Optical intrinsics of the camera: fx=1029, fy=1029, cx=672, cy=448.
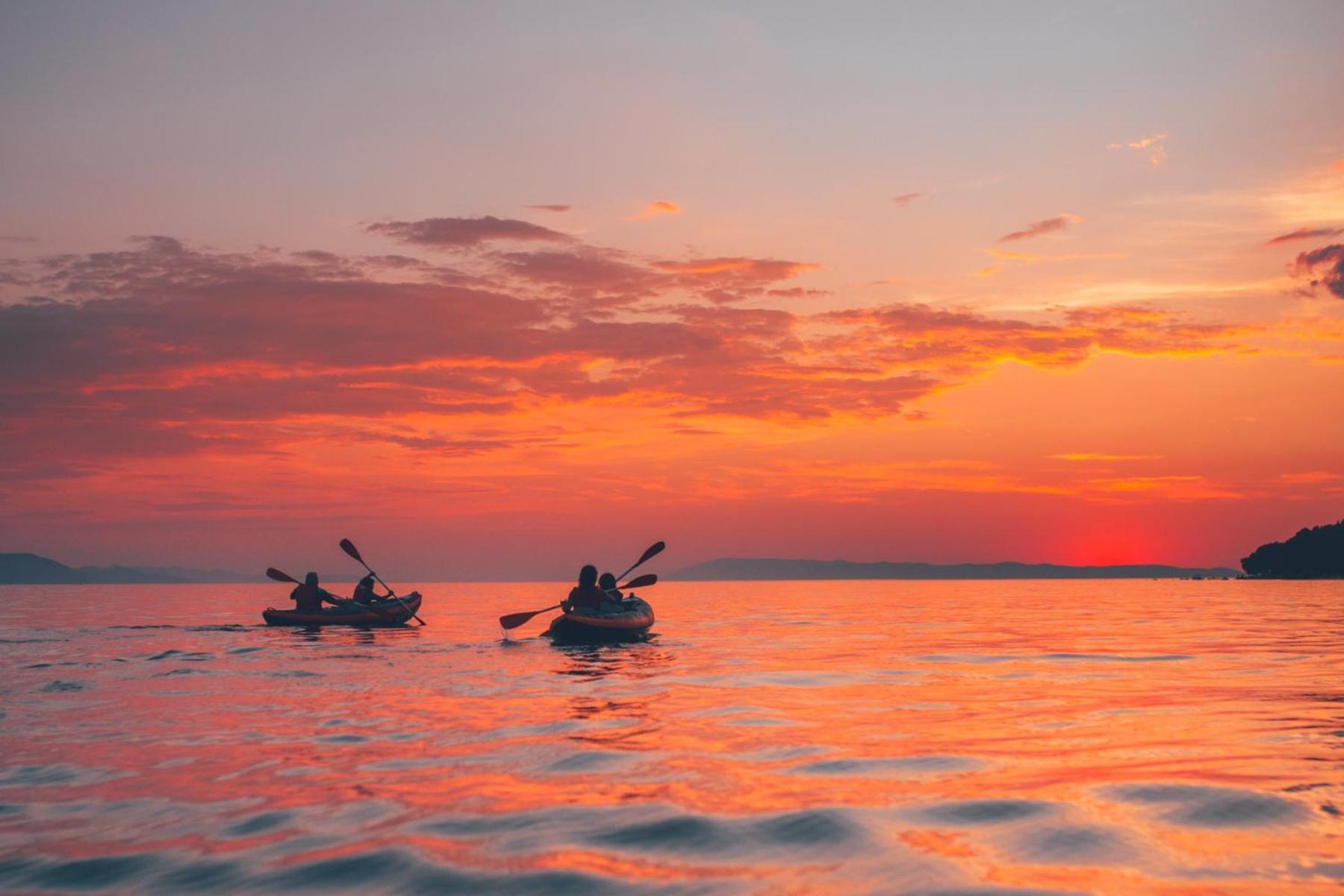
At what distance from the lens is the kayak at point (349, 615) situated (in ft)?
135

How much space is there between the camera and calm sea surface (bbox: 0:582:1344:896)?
8469 mm

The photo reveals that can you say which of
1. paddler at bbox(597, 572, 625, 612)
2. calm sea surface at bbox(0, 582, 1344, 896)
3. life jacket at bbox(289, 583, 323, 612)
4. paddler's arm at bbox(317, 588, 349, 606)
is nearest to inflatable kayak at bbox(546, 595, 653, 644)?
paddler at bbox(597, 572, 625, 612)

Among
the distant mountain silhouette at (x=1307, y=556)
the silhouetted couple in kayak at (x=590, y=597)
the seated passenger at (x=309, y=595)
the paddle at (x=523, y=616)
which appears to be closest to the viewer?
the silhouetted couple in kayak at (x=590, y=597)

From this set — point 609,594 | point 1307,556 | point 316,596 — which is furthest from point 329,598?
point 1307,556

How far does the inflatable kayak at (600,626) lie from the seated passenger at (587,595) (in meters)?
0.19

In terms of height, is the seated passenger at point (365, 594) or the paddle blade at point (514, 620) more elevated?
the seated passenger at point (365, 594)

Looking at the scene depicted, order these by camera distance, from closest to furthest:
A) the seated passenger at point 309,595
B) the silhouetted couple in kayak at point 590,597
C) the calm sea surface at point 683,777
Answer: the calm sea surface at point 683,777 < the silhouetted couple in kayak at point 590,597 < the seated passenger at point 309,595

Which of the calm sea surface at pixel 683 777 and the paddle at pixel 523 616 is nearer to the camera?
the calm sea surface at pixel 683 777

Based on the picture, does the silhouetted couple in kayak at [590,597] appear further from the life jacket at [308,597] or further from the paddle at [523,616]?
the life jacket at [308,597]

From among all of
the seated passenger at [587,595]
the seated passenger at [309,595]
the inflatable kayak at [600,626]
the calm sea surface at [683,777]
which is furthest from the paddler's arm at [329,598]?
the calm sea surface at [683,777]

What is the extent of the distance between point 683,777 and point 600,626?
2185 centimetres

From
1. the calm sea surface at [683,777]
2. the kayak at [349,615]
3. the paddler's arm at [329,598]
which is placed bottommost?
the calm sea surface at [683,777]

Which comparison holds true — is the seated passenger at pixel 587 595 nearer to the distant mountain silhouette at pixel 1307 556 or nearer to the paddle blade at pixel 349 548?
the paddle blade at pixel 349 548

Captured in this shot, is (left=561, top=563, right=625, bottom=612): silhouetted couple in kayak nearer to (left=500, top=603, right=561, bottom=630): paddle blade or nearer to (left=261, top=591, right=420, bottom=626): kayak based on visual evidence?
(left=500, top=603, right=561, bottom=630): paddle blade
